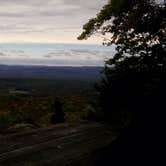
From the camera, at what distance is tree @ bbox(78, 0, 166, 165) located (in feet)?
31.9

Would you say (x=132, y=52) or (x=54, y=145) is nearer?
(x=54, y=145)

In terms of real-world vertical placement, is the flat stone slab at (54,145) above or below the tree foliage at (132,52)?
below

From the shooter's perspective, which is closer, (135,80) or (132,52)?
(135,80)

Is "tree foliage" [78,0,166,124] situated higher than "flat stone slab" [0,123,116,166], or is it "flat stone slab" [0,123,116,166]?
"tree foliage" [78,0,166,124]

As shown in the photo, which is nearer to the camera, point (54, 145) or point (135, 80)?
point (54, 145)

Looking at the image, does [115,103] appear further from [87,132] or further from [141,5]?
[141,5]

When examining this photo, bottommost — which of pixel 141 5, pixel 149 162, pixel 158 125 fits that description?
pixel 149 162

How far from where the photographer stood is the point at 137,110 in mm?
10969

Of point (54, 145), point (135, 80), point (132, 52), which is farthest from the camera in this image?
point (132, 52)

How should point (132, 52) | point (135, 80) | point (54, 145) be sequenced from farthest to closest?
point (132, 52) → point (135, 80) → point (54, 145)

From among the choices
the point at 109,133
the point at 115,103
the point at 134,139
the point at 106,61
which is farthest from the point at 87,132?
the point at 106,61

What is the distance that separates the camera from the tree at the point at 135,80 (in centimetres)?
973

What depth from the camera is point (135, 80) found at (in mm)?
13164

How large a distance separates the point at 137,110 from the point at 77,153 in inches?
83.6
